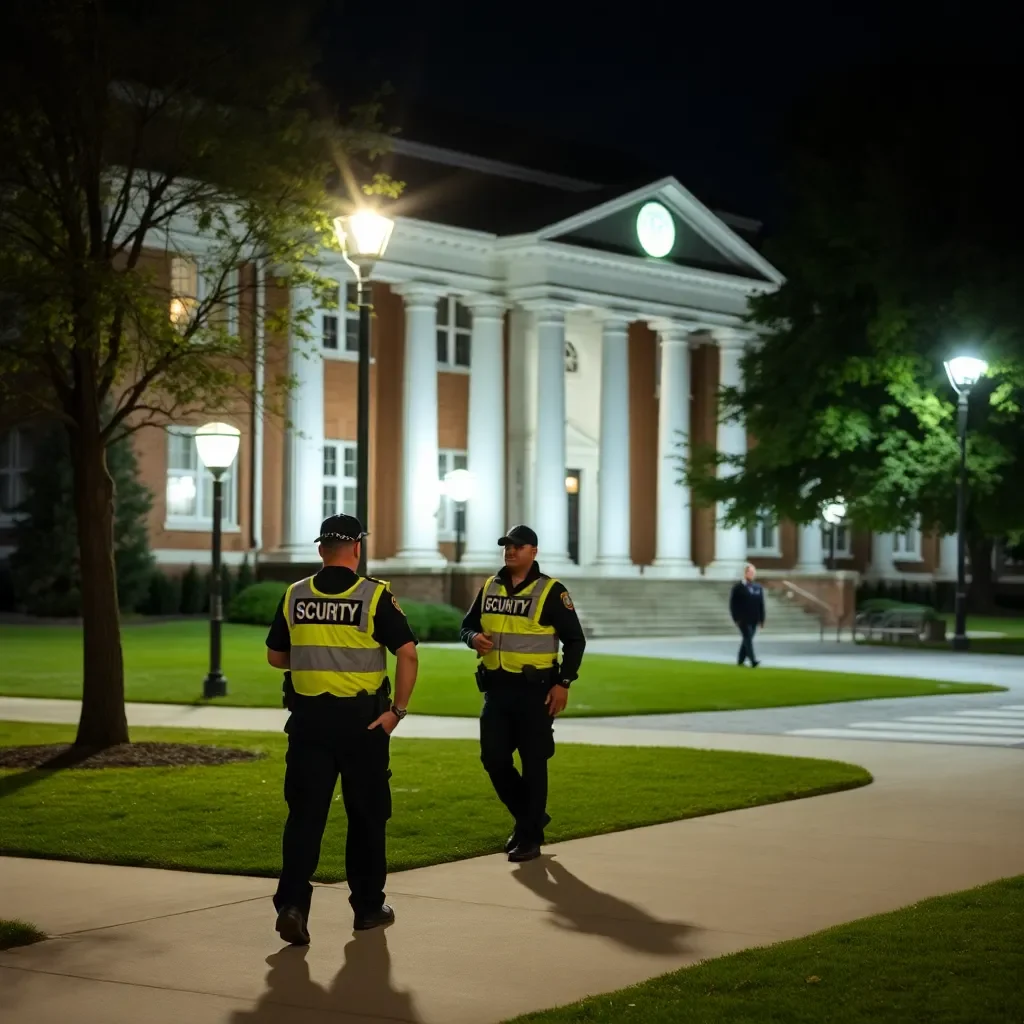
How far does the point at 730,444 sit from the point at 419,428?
33.8ft

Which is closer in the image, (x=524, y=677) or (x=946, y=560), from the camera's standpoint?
(x=524, y=677)

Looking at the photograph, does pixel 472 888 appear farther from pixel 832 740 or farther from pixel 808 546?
pixel 808 546

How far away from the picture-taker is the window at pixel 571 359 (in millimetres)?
52125

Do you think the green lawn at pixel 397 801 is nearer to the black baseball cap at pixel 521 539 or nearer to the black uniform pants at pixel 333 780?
the black uniform pants at pixel 333 780

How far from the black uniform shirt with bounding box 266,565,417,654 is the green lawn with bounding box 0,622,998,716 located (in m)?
13.1

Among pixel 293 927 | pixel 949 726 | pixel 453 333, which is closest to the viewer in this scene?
pixel 293 927

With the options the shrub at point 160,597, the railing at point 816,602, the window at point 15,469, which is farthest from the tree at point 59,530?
the railing at point 816,602

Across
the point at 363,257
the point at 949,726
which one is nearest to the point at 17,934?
the point at 363,257

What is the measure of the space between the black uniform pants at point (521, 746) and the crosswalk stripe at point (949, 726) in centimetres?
1022

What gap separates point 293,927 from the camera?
854 cm

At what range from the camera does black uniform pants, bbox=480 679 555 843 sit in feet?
37.2

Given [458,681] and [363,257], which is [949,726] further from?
[363,257]

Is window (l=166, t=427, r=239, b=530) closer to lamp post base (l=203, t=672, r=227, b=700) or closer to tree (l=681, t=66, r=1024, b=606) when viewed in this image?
tree (l=681, t=66, r=1024, b=606)

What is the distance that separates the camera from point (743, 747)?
60.6 feet
